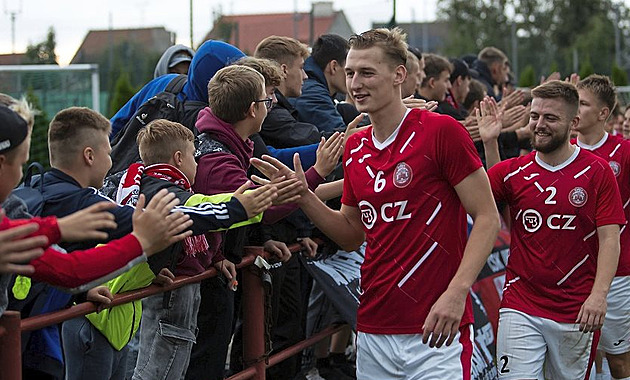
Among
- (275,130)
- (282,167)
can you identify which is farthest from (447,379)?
(275,130)

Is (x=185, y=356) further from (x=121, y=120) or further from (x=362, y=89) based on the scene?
(x=121, y=120)

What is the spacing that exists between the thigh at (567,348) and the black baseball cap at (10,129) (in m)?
3.36

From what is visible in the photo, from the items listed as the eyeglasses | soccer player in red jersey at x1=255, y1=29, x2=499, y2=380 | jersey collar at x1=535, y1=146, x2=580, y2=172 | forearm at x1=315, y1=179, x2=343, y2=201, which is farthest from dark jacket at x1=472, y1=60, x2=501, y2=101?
soccer player in red jersey at x1=255, y1=29, x2=499, y2=380

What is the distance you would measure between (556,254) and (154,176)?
7.92ft

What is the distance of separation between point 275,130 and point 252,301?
124cm

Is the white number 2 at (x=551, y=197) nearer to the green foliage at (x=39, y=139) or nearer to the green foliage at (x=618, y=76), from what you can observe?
the green foliage at (x=39, y=139)

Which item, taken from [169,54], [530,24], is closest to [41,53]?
[169,54]

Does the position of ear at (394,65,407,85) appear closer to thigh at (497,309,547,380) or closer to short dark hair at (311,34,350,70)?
thigh at (497,309,547,380)

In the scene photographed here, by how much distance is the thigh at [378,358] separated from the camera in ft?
13.9

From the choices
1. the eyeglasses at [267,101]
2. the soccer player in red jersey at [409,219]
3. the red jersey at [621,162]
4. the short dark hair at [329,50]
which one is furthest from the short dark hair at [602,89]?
the soccer player in red jersey at [409,219]

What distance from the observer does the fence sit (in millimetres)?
3266

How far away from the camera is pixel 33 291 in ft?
12.5

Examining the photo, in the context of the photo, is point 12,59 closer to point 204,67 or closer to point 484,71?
point 484,71

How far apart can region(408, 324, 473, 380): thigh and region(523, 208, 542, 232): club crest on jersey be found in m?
1.43
